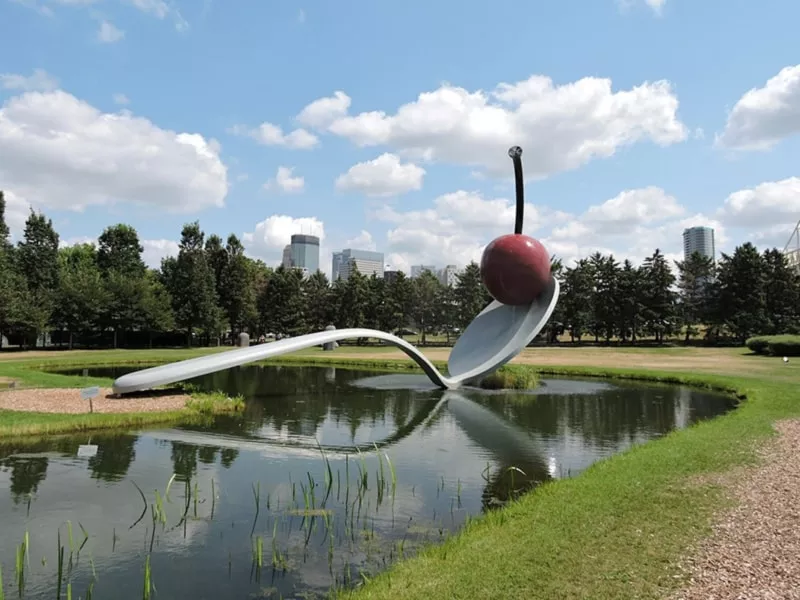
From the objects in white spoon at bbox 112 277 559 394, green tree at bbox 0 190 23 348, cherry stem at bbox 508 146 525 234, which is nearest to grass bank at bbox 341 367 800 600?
white spoon at bbox 112 277 559 394

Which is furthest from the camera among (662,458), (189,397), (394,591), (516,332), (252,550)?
(516,332)

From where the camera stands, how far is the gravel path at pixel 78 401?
13391 millimetres

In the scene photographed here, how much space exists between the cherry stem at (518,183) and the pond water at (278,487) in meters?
7.84

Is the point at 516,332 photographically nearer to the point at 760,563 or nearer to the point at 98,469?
the point at 98,469

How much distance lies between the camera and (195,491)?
7684 mm

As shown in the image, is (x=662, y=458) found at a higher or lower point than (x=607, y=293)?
lower

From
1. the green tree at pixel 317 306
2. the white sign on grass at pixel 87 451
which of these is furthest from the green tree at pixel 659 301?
the white sign on grass at pixel 87 451

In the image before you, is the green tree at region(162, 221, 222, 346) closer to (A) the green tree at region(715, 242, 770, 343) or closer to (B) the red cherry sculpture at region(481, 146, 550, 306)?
(B) the red cherry sculpture at region(481, 146, 550, 306)

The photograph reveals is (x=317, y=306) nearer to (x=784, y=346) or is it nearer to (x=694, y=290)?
(x=694, y=290)

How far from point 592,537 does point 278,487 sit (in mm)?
4267

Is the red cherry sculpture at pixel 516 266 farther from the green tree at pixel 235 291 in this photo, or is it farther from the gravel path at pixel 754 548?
the green tree at pixel 235 291

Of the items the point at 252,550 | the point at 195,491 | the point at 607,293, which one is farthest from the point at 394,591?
the point at 607,293

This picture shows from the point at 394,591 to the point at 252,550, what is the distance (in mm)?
1920

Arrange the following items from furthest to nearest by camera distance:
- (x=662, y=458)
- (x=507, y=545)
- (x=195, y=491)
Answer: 1. (x=662, y=458)
2. (x=195, y=491)
3. (x=507, y=545)
